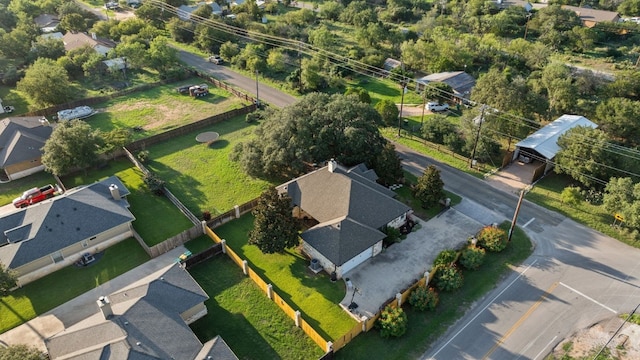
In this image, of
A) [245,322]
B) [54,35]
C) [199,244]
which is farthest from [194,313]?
[54,35]

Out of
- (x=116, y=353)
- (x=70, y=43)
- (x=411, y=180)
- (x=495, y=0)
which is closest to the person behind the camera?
(x=116, y=353)

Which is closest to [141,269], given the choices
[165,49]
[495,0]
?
[165,49]

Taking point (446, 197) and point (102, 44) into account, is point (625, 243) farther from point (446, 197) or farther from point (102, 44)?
point (102, 44)

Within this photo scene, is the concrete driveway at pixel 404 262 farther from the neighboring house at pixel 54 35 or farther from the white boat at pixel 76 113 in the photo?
the neighboring house at pixel 54 35

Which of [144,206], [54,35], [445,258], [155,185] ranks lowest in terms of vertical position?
[144,206]

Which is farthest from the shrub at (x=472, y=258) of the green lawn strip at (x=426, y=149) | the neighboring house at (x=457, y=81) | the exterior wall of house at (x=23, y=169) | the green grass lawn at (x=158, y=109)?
the exterior wall of house at (x=23, y=169)

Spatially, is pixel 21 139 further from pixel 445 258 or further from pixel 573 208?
pixel 573 208

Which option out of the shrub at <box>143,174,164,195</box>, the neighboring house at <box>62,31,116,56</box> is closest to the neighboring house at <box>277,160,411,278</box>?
the shrub at <box>143,174,164,195</box>
